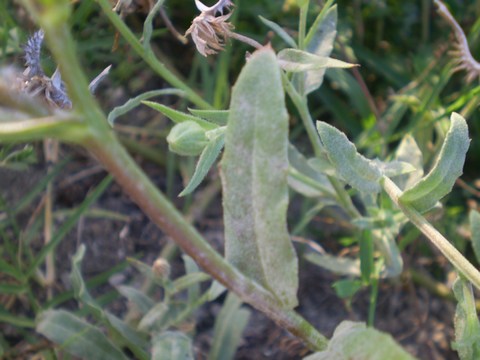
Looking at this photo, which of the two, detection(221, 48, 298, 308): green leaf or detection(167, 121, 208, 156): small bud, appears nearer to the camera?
detection(221, 48, 298, 308): green leaf

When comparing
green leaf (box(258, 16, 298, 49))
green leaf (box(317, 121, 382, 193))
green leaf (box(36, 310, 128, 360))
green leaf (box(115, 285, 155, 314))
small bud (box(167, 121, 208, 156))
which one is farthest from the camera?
green leaf (box(115, 285, 155, 314))

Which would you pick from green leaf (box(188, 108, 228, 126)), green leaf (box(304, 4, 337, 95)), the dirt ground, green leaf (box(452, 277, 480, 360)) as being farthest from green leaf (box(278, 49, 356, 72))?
the dirt ground

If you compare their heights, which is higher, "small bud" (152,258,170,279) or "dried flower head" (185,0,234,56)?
"dried flower head" (185,0,234,56)

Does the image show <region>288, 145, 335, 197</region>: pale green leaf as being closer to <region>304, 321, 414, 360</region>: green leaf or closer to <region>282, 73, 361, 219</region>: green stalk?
<region>282, 73, 361, 219</region>: green stalk

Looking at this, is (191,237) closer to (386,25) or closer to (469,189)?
(469,189)

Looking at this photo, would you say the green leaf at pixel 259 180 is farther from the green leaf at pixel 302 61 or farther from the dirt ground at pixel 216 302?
the dirt ground at pixel 216 302

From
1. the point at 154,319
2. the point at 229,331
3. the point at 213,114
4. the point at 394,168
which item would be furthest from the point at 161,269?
the point at 394,168

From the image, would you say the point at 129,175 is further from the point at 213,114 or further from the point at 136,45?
the point at 136,45

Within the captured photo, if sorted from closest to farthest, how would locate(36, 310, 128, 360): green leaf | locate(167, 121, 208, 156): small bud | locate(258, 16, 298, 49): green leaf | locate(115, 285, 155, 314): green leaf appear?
1. locate(167, 121, 208, 156): small bud
2. locate(258, 16, 298, 49): green leaf
3. locate(36, 310, 128, 360): green leaf
4. locate(115, 285, 155, 314): green leaf
